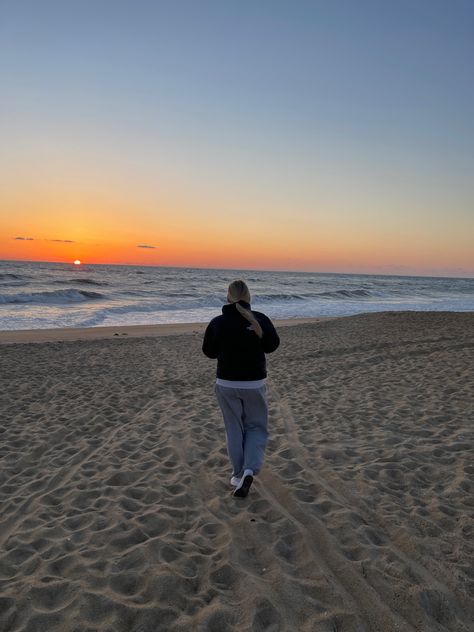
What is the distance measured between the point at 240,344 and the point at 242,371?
242 millimetres

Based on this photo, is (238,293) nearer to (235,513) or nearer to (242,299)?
(242,299)

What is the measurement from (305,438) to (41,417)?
403cm

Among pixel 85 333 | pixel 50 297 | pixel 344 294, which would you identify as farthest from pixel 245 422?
pixel 344 294

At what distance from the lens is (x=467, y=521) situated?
369 centimetres

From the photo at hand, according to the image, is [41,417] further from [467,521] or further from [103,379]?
[467,521]

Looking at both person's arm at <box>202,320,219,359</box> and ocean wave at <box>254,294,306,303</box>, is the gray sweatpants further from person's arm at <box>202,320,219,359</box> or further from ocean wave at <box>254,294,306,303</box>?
ocean wave at <box>254,294,306,303</box>

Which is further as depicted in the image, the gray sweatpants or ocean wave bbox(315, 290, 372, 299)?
ocean wave bbox(315, 290, 372, 299)

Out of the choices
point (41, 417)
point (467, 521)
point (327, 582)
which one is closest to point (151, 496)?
point (327, 582)

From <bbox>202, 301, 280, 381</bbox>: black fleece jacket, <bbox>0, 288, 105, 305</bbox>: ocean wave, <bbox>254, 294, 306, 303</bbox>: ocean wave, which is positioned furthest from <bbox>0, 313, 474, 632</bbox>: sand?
<bbox>254, 294, 306, 303</bbox>: ocean wave

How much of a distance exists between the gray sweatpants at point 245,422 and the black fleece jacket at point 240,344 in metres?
0.16

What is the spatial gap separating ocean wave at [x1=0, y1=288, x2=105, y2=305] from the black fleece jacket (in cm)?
3018

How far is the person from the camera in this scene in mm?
3902

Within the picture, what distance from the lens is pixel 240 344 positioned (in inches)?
154

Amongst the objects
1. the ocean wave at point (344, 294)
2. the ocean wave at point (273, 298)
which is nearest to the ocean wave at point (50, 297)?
the ocean wave at point (273, 298)
